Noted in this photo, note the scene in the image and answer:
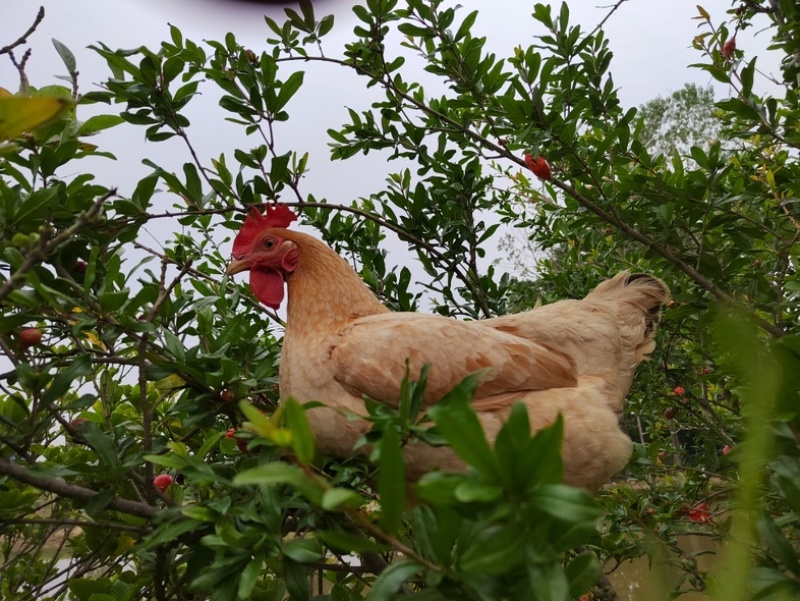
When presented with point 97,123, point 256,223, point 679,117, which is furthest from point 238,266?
point 679,117

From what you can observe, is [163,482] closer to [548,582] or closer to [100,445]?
[100,445]

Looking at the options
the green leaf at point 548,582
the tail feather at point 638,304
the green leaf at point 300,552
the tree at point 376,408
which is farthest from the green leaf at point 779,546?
the tail feather at point 638,304

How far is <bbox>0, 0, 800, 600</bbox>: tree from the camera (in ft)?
1.54

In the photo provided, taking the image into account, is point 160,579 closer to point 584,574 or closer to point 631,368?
point 584,574

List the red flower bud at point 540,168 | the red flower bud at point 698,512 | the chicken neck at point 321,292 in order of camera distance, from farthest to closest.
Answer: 1. the red flower bud at point 698,512
2. the red flower bud at point 540,168
3. the chicken neck at point 321,292

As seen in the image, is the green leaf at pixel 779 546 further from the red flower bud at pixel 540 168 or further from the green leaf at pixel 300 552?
the red flower bud at pixel 540 168

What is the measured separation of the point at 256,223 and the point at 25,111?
1.02 m

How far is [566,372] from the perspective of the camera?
1.39 m

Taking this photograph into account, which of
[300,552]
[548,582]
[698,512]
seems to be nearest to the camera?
[548,582]

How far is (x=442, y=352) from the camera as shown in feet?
4.01

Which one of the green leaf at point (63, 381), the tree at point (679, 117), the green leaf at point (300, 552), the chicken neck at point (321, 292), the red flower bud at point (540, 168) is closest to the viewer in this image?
the green leaf at point (300, 552)

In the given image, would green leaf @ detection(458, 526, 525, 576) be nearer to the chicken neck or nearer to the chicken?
the chicken

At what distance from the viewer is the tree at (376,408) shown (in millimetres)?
470

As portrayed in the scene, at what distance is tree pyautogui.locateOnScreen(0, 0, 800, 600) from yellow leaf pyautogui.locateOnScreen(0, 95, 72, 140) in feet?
0.36
